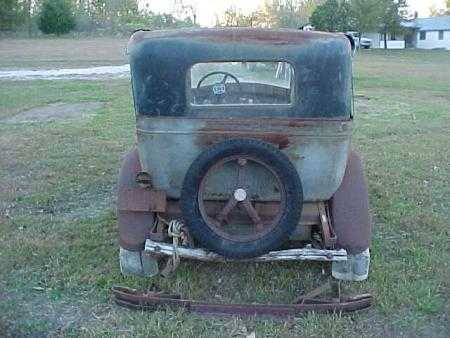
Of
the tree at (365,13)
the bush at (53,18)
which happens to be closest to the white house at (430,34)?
the tree at (365,13)

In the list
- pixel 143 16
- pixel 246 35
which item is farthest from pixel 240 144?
pixel 143 16

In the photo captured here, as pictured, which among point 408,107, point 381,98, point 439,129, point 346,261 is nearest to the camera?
point 346,261

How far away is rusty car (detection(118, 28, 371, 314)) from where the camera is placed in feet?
11.6

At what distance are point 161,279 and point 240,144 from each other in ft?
3.76

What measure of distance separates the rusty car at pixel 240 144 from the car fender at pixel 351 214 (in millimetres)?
13

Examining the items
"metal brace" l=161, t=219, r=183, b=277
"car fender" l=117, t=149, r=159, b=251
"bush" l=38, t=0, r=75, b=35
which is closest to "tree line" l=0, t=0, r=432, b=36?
"bush" l=38, t=0, r=75, b=35

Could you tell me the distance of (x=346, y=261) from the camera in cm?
387

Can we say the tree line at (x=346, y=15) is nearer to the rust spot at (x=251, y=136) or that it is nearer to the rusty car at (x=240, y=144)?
the rusty car at (x=240, y=144)

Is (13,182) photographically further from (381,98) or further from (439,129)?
(381,98)

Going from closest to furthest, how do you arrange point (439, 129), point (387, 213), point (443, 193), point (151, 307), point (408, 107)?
point (151, 307), point (387, 213), point (443, 193), point (439, 129), point (408, 107)

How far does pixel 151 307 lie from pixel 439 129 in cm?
753

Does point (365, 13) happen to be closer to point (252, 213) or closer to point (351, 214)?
point (351, 214)

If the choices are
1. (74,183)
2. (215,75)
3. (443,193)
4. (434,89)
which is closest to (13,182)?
(74,183)

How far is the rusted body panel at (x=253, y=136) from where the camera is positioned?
3609mm
